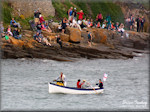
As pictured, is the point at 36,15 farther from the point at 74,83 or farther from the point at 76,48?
the point at 74,83

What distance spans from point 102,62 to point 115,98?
1772 centimetres

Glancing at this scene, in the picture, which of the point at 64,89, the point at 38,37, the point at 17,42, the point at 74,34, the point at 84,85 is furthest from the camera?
the point at 74,34

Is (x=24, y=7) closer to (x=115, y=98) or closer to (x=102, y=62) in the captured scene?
(x=102, y=62)

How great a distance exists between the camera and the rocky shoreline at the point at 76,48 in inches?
2021

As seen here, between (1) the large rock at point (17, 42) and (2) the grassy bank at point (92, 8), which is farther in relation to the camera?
(2) the grassy bank at point (92, 8)

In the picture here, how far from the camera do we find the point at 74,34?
2199 inches

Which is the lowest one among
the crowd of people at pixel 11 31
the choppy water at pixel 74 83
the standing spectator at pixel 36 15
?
the choppy water at pixel 74 83

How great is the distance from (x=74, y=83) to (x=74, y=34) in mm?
15281

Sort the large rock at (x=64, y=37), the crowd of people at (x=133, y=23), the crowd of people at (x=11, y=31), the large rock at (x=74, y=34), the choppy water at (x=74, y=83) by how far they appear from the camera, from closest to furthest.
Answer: the choppy water at (x=74, y=83), the crowd of people at (x=11, y=31), the large rock at (x=64, y=37), the large rock at (x=74, y=34), the crowd of people at (x=133, y=23)

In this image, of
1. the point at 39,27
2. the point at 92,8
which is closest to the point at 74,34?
the point at 39,27

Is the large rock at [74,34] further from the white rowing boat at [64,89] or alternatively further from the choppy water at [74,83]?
the white rowing boat at [64,89]

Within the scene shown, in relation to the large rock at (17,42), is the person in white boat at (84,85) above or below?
below

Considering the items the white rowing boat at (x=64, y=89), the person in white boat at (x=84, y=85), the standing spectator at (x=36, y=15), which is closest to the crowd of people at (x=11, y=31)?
the standing spectator at (x=36, y=15)

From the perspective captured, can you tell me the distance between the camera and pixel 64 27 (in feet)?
183
